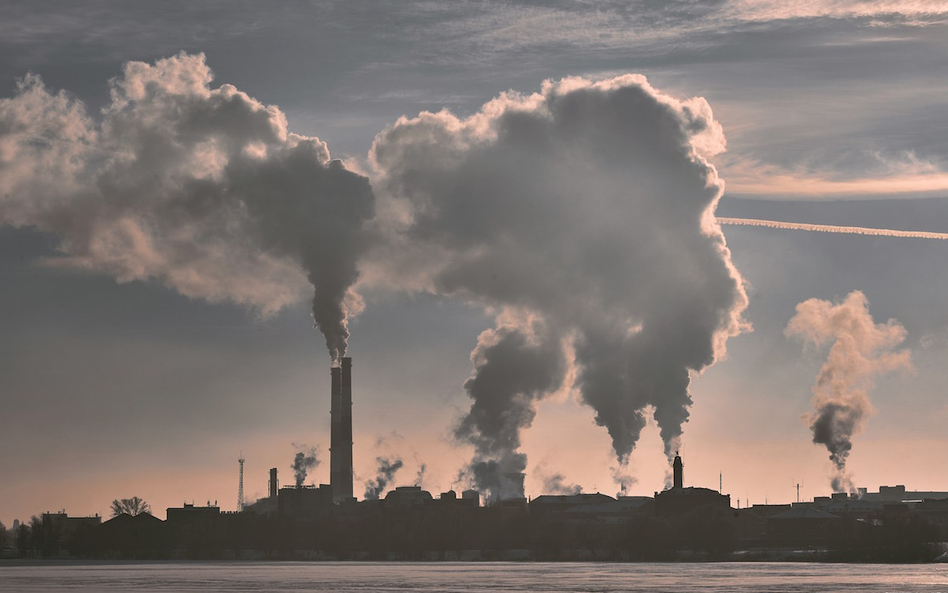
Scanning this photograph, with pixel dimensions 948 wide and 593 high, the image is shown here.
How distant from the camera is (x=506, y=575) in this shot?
153 meters

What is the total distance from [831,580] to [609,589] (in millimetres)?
23844

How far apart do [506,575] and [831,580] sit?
31.5m

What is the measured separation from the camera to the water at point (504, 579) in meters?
126

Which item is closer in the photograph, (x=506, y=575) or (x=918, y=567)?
(x=506, y=575)

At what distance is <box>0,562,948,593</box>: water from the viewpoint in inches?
4943

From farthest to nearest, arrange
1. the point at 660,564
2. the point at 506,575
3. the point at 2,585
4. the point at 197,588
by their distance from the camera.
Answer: the point at 660,564
the point at 506,575
the point at 2,585
the point at 197,588

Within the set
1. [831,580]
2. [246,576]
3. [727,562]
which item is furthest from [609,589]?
[727,562]

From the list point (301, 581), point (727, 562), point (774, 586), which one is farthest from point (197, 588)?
point (727, 562)

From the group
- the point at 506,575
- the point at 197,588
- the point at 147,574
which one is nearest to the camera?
the point at 197,588

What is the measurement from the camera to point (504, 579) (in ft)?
470

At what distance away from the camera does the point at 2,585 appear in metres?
141

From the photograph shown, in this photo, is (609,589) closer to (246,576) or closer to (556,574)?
(556,574)

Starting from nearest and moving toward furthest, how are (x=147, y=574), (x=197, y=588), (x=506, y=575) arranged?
(x=197, y=588) → (x=506, y=575) → (x=147, y=574)

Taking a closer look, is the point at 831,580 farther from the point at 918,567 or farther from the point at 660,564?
the point at 660,564
